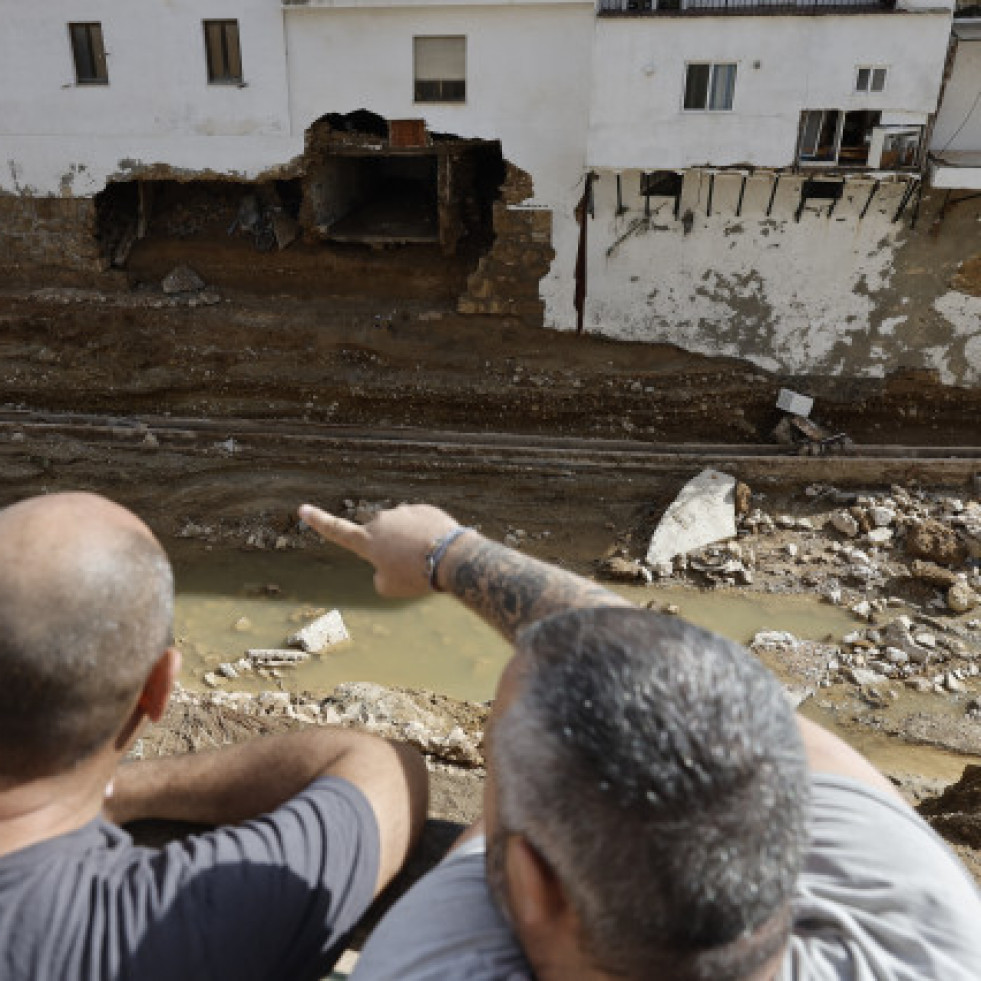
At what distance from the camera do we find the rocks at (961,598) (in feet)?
29.6

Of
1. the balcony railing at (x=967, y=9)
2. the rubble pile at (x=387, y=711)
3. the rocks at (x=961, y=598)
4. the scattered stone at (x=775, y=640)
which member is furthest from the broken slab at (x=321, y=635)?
the balcony railing at (x=967, y=9)

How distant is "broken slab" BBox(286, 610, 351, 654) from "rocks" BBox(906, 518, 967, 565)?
6201mm

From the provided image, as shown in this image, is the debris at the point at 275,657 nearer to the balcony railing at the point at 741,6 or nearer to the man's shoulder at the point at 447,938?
the man's shoulder at the point at 447,938

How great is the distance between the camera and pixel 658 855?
3.74 ft

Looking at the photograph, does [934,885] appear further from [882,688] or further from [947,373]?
[947,373]

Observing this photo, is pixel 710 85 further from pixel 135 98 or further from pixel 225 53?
pixel 135 98

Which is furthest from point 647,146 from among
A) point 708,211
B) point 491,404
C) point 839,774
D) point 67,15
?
point 839,774

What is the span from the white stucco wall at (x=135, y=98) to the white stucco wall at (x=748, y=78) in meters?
4.20

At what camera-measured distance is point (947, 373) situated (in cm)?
1160

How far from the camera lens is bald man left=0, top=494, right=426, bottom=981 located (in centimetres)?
156

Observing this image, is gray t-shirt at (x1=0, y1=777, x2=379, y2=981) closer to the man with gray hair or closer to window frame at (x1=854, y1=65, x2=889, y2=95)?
the man with gray hair

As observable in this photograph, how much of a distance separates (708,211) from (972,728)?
6687 millimetres

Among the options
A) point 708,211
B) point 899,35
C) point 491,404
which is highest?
point 899,35

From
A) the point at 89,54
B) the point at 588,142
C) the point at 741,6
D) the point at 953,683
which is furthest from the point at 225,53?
the point at 953,683
